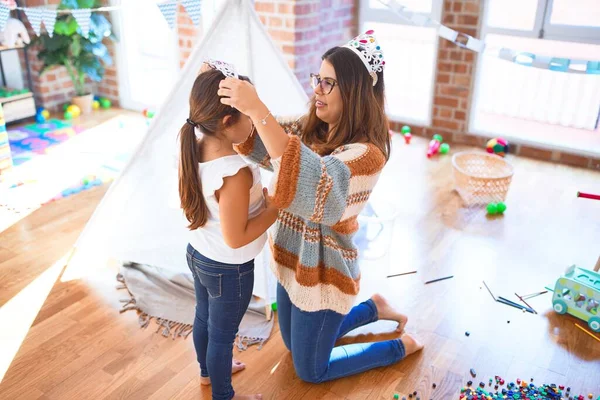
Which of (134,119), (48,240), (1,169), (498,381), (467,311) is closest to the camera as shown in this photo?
(498,381)

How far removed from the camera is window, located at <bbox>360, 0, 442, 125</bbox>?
425 cm

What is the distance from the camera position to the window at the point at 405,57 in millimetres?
4254

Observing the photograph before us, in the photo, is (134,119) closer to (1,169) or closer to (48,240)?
(1,169)

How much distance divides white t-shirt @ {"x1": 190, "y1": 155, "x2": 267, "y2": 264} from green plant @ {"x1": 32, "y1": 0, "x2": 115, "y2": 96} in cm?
331

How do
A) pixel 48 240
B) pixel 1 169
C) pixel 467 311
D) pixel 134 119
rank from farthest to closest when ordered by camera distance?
pixel 134 119 < pixel 1 169 < pixel 48 240 < pixel 467 311

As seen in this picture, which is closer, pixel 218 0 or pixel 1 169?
pixel 1 169

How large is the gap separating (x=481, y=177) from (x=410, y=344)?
4.52 feet

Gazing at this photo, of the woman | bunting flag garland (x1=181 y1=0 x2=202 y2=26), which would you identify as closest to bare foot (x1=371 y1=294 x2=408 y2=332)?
the woman

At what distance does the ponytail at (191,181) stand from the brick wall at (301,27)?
2346 millimetres

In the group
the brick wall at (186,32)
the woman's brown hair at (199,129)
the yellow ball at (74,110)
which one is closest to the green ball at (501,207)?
the woman's brown hair at (199,129)

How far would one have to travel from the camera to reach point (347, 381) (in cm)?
197

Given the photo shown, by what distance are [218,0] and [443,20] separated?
157 centimetres

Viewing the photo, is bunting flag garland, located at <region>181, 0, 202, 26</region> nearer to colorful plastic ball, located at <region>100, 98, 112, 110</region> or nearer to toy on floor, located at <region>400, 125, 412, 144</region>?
toy on floor, located at <region>400, 125, 412, 144</region>

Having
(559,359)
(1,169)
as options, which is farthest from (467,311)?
(1,169)
